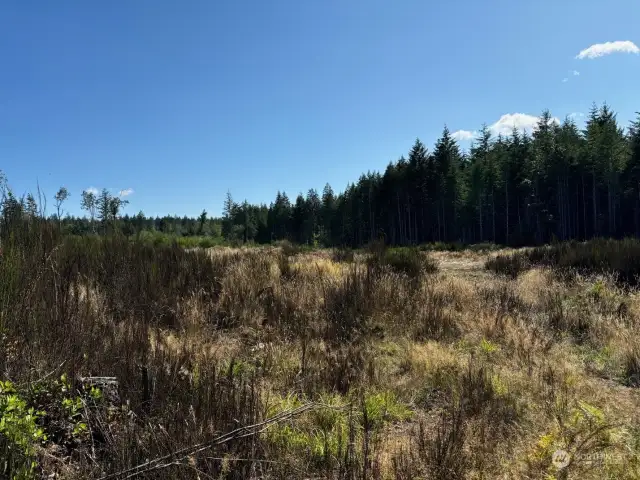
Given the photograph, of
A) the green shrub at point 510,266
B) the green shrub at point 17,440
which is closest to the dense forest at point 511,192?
the green shrub at point 510,266

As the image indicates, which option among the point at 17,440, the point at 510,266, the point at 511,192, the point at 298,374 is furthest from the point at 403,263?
the point at 511,192

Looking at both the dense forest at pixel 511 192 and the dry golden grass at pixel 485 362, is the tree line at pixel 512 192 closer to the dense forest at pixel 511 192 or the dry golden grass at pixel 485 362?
the dense forest at pixel 511 192

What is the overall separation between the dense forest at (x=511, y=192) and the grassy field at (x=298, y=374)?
28248 millimetres

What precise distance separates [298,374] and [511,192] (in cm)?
5158

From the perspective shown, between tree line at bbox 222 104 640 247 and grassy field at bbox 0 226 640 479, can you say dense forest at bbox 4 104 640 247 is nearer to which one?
tree line at bbox 222 104 640 247

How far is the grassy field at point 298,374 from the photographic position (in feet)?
7.17

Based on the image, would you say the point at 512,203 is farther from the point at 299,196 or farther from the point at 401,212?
the point at 299,196

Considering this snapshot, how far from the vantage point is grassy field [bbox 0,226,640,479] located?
2186 millimetres

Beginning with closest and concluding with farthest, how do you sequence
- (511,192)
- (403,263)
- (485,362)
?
(485,362) < (403,263) < (511,192)

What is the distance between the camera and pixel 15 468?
177cm

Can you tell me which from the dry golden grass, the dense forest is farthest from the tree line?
the dry golden grass

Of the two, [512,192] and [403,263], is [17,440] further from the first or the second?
[512,192]

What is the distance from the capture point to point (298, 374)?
400cm

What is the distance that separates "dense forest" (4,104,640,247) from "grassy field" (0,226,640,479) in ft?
92.7
